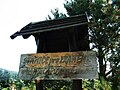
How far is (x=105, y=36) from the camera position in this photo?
2353 cm

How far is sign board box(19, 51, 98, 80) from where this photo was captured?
589 cm

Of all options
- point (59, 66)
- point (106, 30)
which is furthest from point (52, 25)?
point (106, 30)

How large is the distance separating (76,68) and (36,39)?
182 centimetres

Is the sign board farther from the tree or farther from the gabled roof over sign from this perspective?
the tree

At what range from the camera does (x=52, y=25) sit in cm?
670

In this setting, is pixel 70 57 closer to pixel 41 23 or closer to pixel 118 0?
pixel 41 23

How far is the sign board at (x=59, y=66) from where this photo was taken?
5891 millimetres

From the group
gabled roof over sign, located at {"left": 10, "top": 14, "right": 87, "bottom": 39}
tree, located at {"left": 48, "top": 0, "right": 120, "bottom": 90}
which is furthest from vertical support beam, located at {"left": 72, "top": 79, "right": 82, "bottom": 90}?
tree, located at {"left": 48, "top": 0, "right": 120, "bottom": 90}

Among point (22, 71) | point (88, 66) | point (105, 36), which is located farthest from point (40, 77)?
point (105, 36)

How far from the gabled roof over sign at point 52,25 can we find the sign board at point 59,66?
67 centimetres

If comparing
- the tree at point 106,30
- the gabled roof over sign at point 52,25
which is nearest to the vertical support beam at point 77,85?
the gabled roof over sign at point 52,25

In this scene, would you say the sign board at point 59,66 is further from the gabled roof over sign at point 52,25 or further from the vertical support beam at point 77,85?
the gabled roof over sign at point 52,25

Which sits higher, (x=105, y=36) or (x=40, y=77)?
(x=105, y=36)

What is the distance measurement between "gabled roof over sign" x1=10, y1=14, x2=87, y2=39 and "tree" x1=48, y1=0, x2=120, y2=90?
17.0 meters
